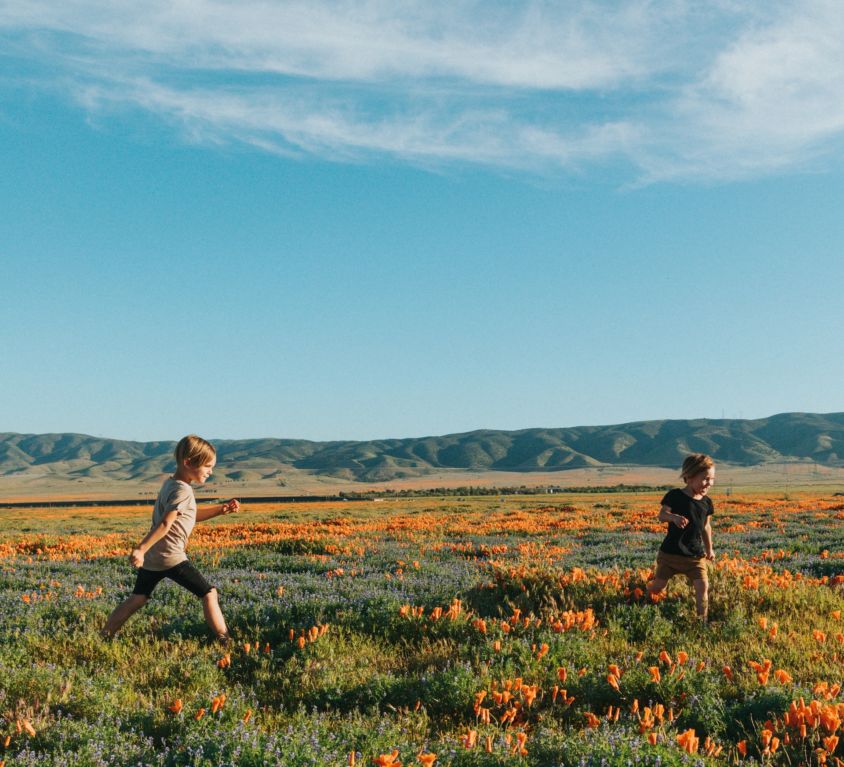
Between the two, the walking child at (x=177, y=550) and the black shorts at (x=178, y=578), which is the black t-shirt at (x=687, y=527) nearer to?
the walking child at (x=177, y=550)

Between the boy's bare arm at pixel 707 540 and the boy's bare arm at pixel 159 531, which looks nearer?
the boy's bare arm at pixel 159 531

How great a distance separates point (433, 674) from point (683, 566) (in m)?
3.31

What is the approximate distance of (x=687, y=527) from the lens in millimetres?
7215

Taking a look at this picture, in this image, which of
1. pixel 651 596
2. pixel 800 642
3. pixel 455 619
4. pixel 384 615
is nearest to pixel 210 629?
pixel 384 615

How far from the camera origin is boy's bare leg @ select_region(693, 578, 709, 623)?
694cm

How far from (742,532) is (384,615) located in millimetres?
14883

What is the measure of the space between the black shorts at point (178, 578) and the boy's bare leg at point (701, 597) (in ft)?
16.2

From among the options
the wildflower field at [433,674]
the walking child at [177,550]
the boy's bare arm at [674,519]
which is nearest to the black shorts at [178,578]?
the walking child at [177,550]

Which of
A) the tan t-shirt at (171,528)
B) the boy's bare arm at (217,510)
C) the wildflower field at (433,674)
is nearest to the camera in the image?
the wildflower field at (433,674)

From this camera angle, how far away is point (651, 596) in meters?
7.34

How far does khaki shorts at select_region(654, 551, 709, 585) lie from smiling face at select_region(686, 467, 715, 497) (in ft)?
2.36

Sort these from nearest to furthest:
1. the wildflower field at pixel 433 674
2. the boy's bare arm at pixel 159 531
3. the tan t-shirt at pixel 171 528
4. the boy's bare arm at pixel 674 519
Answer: the wildflower field at pixel 433 674
the boy's bare arm at pixel 159 531
the tan t-shirt at pixel 171 528
the boy's bare arm at pixel 674 519

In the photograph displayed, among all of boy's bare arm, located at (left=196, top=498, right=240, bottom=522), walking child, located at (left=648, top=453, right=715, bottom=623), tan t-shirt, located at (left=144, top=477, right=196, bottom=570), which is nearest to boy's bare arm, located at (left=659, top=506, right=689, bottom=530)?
walking child, located at (left=648, top=453, right=715, bottom=623)

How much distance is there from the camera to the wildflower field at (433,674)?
12.9 ft
